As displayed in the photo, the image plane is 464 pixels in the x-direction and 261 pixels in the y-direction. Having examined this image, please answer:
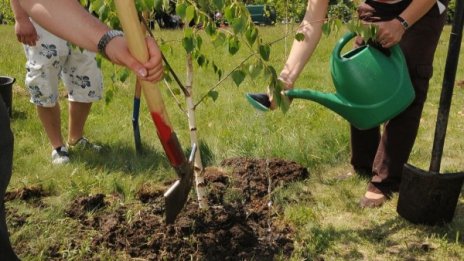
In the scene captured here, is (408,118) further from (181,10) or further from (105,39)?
(105,39)

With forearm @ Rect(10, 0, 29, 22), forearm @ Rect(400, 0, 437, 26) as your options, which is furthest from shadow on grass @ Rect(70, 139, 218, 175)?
forearm @ Rect(400, 0, 437, 26)

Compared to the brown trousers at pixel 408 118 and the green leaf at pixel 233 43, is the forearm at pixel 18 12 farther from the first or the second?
the brown trousers at pixel 408 118

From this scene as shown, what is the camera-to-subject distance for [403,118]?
8.57 feet

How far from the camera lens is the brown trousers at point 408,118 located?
2492mm

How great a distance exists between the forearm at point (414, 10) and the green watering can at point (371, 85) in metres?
0.14

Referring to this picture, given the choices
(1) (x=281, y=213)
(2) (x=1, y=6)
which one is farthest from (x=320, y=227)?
(2) (x=1, y=6)

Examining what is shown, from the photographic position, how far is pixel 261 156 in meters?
3.23

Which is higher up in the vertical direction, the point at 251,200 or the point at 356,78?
the point at 356,78

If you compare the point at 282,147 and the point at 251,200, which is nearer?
the point at 251,200

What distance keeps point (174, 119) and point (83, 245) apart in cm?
194

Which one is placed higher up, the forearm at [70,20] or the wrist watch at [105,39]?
the forearm at [70,20]

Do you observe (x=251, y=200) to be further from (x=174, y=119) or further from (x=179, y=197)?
(x=174, y=119)

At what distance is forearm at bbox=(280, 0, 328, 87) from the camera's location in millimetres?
2434

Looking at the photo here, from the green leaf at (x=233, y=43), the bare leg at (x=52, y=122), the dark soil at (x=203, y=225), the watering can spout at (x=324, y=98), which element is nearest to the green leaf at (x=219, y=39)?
the green leaf at (x=233, y=43)
